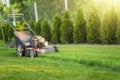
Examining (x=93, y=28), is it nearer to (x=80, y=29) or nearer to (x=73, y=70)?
(x=80, y=29)

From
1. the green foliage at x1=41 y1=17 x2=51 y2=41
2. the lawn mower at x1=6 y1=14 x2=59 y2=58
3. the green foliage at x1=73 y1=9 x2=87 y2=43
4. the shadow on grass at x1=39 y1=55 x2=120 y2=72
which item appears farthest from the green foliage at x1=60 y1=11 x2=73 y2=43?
the shadow on grass at x1=39 y1=55 x2=120 y2=72

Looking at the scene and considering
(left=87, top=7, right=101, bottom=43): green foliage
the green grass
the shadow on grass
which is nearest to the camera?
the green grass

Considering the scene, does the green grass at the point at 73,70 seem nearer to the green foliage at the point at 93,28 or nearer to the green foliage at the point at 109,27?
the green foliage at the point at 109,27

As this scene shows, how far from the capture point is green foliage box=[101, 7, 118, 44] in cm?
1545

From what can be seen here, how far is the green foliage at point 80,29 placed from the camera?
56.2ft

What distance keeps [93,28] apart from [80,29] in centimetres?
101

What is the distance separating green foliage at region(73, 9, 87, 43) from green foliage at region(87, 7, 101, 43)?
0.60 metres

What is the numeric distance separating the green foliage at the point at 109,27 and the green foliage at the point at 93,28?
1.91 ft

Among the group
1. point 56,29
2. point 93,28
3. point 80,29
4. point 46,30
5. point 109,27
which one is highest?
point 109,27

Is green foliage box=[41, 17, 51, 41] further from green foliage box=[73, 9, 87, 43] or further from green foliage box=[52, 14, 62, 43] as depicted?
green foliage box=[73, 9, 87, 43]

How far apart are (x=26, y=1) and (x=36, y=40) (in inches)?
163

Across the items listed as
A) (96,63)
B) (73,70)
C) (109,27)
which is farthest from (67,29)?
(73,70)

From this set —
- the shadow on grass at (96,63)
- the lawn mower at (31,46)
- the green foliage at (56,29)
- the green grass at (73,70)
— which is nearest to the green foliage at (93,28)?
the green foliage at (56,29)

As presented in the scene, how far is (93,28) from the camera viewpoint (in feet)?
54.0
